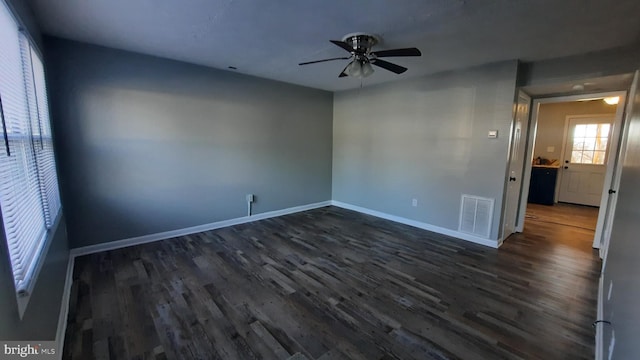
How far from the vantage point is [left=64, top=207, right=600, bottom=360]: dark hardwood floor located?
190 centimetres

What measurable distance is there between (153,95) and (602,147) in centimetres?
888

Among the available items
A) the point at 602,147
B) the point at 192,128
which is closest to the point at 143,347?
the point at 192,128

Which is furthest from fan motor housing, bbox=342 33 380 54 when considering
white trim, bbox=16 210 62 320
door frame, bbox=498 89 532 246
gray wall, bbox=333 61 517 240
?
white trim, bbox=16 210 62 320

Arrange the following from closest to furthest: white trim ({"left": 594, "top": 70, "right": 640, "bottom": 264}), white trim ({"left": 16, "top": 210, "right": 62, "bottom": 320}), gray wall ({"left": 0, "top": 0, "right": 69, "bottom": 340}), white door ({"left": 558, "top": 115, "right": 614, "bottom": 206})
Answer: gray wall ({"left": 0, "top": 0, "right": 69, "bottom": 340}) < white trim ({"left": 16, "top": 210, "right": 62, "bottom": 320}) < white trim ({"left": 594, "top": 70, "right": 640, "bottom": 264}) < white door ({"left": 558, "top": 115, "right": 614, "bottom": 206})

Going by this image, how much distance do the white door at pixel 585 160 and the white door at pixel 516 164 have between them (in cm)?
350

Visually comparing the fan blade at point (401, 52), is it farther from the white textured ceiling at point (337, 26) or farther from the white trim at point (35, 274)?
the white trim at point (35, 274)

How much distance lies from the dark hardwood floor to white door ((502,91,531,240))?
0.38 m

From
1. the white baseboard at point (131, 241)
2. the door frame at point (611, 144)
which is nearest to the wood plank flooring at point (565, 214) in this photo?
the door frame at point (611, 144)

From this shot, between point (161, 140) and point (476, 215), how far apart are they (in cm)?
460

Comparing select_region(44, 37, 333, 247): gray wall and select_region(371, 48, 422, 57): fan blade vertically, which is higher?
select_region(371, 48, 422, 57): fan blade

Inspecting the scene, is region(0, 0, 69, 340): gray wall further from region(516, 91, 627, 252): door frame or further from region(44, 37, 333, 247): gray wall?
region(516, 91, 627, 252): door frame

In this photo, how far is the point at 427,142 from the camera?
434 centimetres

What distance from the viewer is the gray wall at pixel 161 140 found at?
3.12m

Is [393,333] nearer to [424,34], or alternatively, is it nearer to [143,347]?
[143,347]
